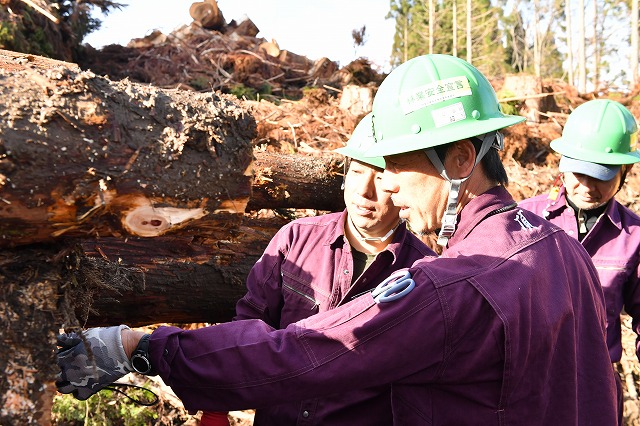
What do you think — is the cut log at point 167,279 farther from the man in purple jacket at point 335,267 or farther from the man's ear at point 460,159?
the man's ear at point 460,159

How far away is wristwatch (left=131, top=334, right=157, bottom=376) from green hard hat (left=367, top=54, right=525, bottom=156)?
100 centimetres

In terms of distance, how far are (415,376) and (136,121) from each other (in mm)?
1161

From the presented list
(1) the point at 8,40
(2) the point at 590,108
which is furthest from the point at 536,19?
(2) the point at 590,108

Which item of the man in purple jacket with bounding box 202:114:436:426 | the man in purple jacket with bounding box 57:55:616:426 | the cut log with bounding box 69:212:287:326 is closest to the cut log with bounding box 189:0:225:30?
the cut log with bounding box 69:212:287:326

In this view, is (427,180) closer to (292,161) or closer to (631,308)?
(631,308)

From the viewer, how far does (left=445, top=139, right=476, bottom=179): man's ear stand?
6.72 feet

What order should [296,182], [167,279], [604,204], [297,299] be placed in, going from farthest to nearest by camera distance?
[296,182], [604,204], [167,279], [297,299]

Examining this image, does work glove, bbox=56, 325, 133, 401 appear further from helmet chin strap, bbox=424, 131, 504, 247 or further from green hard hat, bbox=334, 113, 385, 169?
A: green hard hat, bbox=334, 113, 385, 169

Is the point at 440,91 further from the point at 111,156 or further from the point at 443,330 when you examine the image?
the point at 111,156

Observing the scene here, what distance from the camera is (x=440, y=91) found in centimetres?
212

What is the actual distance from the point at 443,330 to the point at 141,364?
987mm

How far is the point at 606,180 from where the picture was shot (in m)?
3.73

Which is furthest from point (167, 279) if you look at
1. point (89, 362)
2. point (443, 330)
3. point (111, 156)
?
point (443, 330)

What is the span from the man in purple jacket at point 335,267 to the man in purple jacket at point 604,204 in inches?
50.1
